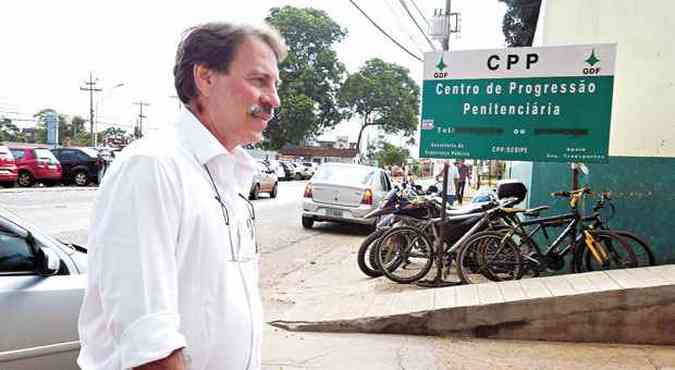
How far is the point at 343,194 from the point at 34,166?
12.4 m

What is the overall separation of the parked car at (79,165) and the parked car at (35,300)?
710 inches

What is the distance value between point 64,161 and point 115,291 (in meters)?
20.3

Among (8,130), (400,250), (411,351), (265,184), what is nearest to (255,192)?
(265,184)

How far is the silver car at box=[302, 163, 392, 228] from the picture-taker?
404 inches

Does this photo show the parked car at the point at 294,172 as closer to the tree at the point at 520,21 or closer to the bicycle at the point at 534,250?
the tree at the point at 520,21

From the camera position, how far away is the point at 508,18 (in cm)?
1231

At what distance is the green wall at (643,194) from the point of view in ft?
18.4

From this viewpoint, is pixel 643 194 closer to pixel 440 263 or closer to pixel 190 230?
pixel 440 263

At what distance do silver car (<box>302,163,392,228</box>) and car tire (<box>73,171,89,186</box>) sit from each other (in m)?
12.0

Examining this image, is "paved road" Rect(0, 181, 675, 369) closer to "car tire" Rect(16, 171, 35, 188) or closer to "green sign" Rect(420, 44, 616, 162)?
"green sign" Rect(420, 44, 616, 162)

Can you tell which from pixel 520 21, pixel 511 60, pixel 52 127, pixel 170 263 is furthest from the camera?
pixel 52 127

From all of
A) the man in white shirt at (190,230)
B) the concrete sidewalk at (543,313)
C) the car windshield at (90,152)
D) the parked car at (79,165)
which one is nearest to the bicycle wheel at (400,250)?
the concrete sidewalk at (543,313)

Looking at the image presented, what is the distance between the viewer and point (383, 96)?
53812mm

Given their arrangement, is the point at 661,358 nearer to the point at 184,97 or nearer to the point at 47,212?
the point at 184,97
